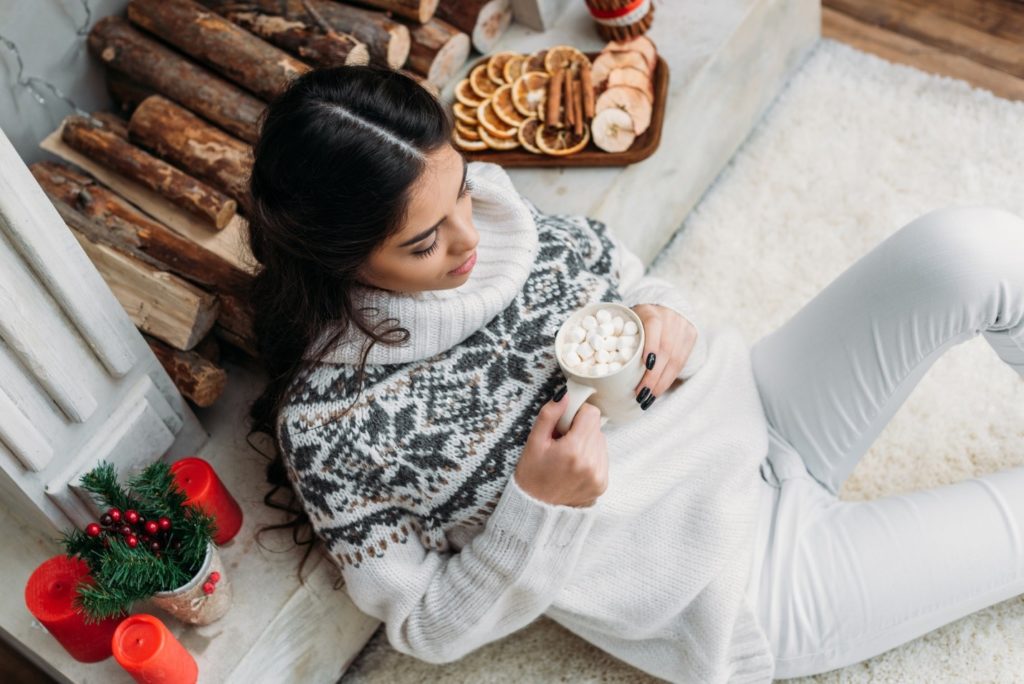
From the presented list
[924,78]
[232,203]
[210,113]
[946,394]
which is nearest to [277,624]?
[232,203]

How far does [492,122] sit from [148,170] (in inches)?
23.1

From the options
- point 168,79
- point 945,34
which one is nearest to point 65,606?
point 168,79

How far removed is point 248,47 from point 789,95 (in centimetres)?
113

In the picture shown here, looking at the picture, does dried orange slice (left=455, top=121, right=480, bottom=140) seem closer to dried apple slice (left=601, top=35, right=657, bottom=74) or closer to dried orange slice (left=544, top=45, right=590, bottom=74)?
dried orange slice (left=544, top=45, right=590, bottom=74)

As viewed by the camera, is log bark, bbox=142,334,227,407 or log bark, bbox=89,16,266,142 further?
log bark, bbox=89,16,266,142

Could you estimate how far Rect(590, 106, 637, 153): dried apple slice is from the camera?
173 cm

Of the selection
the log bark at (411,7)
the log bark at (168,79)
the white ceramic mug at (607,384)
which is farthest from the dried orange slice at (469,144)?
the white ceramic mug at (607,384)

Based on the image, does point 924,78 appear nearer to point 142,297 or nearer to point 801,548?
point 801,548

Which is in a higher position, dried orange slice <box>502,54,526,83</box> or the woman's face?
the woman's face

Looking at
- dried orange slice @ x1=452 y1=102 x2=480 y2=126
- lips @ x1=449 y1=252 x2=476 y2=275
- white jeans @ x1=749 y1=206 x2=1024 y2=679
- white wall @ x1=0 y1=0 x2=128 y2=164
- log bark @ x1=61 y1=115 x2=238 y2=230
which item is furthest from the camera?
dried orange slice @ x1=452 y1=102 x2=480 y2=126

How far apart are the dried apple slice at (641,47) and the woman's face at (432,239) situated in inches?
32.3

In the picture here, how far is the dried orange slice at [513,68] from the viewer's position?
6.05 feet

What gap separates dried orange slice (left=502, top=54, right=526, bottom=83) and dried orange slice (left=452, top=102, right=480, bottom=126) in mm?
90

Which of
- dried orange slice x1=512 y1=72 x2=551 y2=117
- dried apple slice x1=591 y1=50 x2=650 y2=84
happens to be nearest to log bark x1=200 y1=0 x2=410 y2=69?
dried orange slice x1=512 y1=72 x2=551 y2=117
